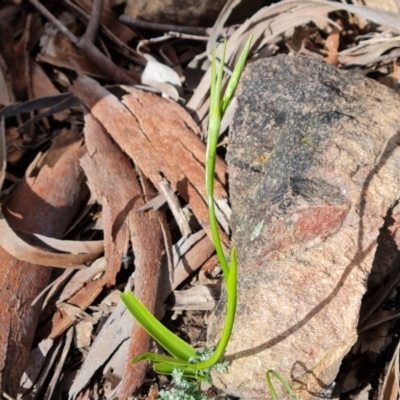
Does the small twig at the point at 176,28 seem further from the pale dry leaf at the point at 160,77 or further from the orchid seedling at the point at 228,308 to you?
the orchid seedling at the point at 228,308

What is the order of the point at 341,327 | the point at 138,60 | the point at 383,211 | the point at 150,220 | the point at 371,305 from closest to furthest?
1. the point at 341,327
2. the point at 383,211
3. the point at 371,305
4. the point at 150,220
5. the point at 138,60

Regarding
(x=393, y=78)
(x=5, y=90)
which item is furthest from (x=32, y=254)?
(x=393, y=78)

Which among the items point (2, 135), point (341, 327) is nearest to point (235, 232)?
point (341, 327)

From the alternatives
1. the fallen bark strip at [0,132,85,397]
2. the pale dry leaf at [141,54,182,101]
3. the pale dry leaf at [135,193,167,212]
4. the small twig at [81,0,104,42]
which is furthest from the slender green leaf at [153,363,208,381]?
the small twig at [81,0,104,42]

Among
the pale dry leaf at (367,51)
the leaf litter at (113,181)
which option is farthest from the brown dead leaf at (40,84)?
the pale dry leaf at (367,51)

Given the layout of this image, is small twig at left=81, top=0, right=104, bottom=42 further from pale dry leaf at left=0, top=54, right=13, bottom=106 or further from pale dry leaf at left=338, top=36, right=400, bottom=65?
pale dry leaf at left=338, top=36, right=400, bottom=65

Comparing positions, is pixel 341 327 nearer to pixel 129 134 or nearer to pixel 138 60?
pixel 129 134
